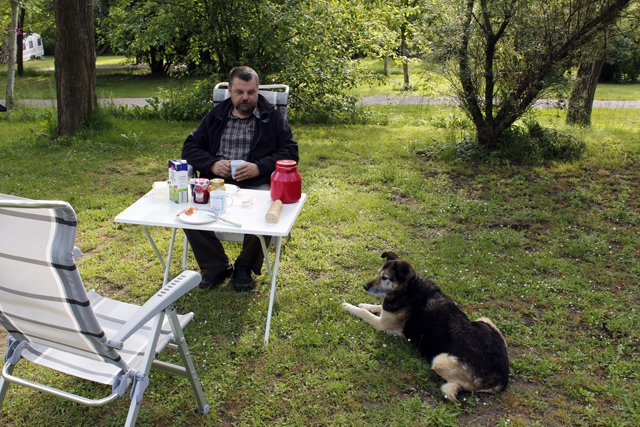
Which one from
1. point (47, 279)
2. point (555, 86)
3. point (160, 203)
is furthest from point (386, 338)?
point (555, 86)

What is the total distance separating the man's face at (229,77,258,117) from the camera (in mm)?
3730

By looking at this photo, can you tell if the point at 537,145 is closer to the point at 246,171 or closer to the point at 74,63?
the point at 246,171

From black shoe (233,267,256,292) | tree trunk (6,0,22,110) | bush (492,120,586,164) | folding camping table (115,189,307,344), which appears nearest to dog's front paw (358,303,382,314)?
folding camping table (115,189,307,344)

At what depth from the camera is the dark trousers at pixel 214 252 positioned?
3479 mm

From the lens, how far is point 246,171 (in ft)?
11.7

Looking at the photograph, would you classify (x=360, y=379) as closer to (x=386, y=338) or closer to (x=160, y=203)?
(x=386, y=338)

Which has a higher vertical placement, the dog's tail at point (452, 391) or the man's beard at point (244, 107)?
the man's beard at point (244, 107)

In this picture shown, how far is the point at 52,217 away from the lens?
155 cm

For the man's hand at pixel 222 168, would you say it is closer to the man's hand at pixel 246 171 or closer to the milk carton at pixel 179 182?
the man's hand at pixel 246 171

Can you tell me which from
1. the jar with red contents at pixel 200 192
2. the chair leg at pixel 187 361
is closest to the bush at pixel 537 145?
the jar with red contents at pixel 200 192

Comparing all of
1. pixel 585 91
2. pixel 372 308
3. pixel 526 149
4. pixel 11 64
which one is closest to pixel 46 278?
pixel 372 308

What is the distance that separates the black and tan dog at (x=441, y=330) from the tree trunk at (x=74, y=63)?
6595 millimetres

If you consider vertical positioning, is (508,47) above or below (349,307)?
above

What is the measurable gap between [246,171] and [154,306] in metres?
1.87
